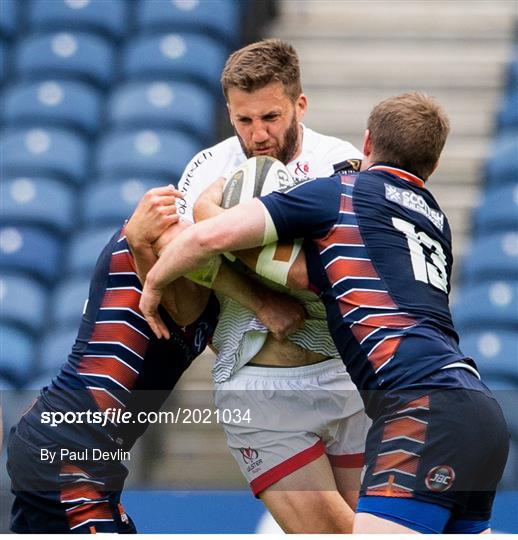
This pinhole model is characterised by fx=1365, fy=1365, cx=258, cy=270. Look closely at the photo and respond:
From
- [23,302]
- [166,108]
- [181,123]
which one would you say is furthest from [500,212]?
[23,302]

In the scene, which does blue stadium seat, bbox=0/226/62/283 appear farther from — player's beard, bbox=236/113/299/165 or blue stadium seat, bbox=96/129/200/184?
player's beard, bbox=236/113/299/165

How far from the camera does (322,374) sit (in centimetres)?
458

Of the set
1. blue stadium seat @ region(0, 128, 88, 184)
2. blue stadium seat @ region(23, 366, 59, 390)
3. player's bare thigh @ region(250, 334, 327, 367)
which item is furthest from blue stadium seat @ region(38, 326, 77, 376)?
player's bare thigh @ region(250, 334, 327, 367)

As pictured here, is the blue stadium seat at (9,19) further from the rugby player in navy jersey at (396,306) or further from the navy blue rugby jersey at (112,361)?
the rugby player in navy jersey at (396,306)

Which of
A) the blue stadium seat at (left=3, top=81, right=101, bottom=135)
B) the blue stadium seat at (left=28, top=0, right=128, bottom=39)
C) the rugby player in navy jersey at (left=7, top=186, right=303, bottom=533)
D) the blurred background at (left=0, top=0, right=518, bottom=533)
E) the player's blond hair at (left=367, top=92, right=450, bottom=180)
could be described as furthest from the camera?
the blue stadium seat at (left=28, top=0, right=128, bottom=39)

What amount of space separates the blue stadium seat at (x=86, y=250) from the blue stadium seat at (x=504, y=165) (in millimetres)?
2398

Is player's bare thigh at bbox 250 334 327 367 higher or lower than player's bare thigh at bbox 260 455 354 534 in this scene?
higher

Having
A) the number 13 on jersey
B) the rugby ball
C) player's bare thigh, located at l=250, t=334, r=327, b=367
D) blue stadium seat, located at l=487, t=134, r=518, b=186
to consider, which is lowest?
player's bare thigh, located at l=250, t=334, r=327, b=367

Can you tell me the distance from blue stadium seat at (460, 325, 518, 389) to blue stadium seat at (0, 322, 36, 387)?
7.90 feet

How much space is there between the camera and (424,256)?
4.07 m

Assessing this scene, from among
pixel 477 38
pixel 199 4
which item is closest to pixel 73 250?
pixel 199 4

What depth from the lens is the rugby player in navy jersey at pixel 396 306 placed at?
3.86m

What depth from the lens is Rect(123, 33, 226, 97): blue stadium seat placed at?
30.1ft

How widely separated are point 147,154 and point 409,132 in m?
4.67
